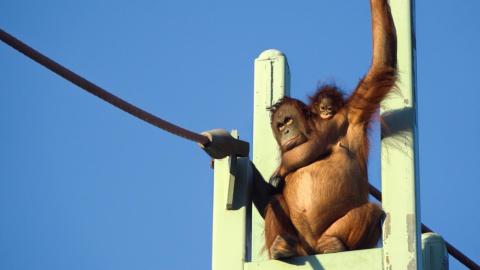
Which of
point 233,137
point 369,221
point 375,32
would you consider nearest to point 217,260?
point 233,137

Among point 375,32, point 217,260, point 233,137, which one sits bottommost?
point 217,260

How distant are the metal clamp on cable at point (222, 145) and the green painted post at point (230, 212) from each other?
4 cm

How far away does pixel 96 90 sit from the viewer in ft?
17.1

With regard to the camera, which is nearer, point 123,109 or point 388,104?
point 123,109

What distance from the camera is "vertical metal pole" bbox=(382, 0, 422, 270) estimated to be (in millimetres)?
5281

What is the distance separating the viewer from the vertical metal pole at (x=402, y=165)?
17.3ft

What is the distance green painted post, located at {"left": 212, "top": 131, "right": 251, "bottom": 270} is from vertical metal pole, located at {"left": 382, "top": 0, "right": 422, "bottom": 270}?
767mm

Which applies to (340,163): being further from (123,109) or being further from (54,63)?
(54,63)

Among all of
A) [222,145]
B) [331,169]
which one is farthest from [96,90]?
[331,169]

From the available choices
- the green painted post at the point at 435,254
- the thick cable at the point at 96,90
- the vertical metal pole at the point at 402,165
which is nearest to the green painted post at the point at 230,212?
the thick cable at the point at 96,90

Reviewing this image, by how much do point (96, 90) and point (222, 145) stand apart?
2.89 feet

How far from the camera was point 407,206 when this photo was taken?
5441 millimetres

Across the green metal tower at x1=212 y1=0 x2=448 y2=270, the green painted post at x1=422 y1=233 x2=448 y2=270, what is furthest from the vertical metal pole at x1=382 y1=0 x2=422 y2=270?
the green painted post at x1=422 y1=233 x2=448 y2=270

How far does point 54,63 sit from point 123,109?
475 millimetres
